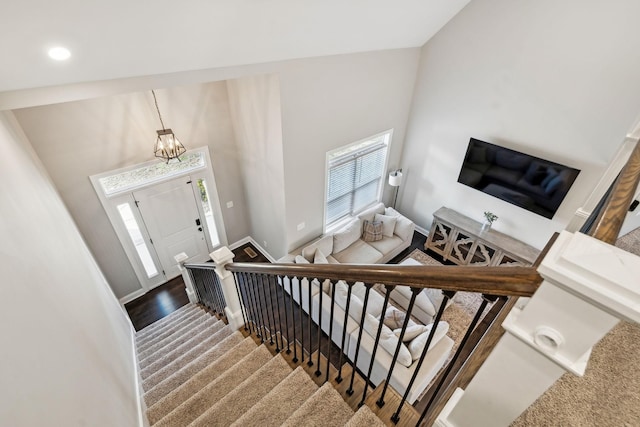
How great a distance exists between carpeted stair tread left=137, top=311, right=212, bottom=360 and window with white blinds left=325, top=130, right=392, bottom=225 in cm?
244

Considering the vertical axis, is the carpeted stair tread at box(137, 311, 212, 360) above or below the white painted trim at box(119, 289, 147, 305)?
above

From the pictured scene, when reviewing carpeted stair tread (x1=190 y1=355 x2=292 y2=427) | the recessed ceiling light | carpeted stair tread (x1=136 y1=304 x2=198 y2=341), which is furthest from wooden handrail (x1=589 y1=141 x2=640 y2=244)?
carpeted stair tread (x1=136 y1=304 x2=198 y2=341)

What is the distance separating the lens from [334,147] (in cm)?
436

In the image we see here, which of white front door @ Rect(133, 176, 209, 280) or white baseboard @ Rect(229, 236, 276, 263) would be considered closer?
white front door @ Rect(133, 176, 209, 280)

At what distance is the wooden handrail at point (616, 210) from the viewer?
685mm

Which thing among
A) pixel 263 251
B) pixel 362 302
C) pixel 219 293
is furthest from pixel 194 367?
pixel 263 251

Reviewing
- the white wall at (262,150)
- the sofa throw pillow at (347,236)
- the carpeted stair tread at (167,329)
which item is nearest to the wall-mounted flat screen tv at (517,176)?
the sofa throw pillow at (347,236)

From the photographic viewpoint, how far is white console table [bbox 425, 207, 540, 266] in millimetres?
4566

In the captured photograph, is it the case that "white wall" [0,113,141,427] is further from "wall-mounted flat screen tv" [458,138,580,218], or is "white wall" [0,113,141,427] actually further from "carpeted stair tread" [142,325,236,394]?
"wall-mounted flat screen tv" [458,138,580,218]

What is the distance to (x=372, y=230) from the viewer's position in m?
5.12

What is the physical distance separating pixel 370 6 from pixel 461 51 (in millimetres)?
2010

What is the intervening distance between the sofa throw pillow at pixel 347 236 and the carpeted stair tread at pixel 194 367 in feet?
7.60

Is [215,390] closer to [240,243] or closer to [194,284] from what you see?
[194,284]

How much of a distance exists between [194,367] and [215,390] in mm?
590
